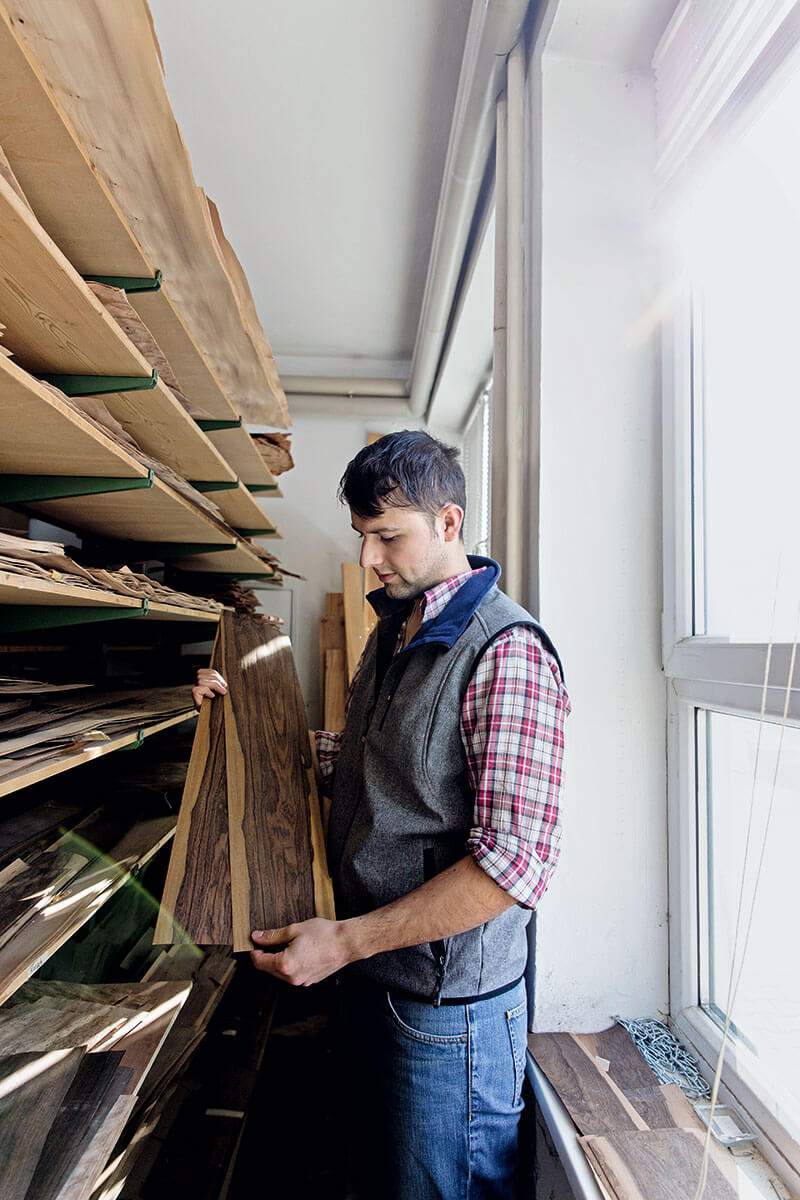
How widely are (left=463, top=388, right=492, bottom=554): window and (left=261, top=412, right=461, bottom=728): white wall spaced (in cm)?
35

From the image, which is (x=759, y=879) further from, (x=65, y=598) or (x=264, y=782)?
(x=65, y=598)

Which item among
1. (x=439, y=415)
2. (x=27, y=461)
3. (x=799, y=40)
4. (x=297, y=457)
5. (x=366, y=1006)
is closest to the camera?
(x=799, y=40)

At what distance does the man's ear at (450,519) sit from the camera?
139 centimetres

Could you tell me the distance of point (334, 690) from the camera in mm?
3799

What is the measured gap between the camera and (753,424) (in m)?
1.28

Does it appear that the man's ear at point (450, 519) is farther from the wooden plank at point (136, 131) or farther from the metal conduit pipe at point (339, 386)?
the metal conduit pipe at point (339, 386)

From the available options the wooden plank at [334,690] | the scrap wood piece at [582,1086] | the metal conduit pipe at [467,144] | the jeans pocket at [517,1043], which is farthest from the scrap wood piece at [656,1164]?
the wooden plank at [334,690]

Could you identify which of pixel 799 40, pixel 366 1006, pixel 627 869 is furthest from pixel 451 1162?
pixel 799 40

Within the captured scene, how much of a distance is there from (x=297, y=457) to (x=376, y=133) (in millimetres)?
2236

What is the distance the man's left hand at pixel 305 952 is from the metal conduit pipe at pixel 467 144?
2.06 meters

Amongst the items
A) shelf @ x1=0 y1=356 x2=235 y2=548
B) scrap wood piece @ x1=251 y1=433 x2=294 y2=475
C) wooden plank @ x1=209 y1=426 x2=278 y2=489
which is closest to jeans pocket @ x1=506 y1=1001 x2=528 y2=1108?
shelf @ x1=0 y1=356 x2=235 y2=548

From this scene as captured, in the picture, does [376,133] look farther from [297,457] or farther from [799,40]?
[297,457]

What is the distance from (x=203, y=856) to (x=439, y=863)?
19.2 inches

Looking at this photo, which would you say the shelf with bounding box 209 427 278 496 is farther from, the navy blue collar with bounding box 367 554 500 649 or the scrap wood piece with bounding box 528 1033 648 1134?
the scrap wood piece with bounding box 528 1033 648 1134
